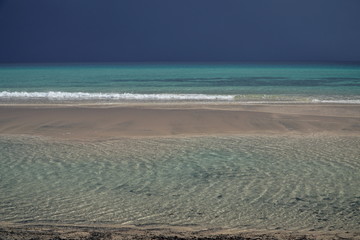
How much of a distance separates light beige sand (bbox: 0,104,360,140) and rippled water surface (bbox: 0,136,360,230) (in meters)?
1.63

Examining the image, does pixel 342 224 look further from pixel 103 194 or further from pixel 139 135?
pixel 139 135

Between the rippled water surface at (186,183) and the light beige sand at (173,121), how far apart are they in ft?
5.35

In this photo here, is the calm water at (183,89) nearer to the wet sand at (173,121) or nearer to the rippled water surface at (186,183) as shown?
the wet sand at (173,121)

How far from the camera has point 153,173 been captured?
24.8ft

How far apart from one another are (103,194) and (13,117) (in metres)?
10.6

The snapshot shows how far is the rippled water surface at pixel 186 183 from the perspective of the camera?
17.7ft

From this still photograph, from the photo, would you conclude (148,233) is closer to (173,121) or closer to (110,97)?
Answer: (173,121)

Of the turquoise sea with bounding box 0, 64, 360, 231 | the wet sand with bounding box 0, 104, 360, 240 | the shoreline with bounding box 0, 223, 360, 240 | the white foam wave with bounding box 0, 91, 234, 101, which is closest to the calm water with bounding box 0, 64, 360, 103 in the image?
the white foam wave with bounding box 0, 91, 234, 101

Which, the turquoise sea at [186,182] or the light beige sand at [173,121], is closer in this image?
the turquoise sea at [186,182]

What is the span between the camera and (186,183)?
694 cm

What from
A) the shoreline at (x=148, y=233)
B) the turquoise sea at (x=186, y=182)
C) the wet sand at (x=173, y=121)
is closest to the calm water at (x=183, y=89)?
the wet sand at (x=173, y=121)

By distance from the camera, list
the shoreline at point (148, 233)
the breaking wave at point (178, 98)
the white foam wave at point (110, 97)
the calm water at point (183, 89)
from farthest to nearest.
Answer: the calm water at point (183, 89) → the white foam wave at point (110, 97) → the breaking wave at point (178, 98) → the shoreline at point (148, 233)

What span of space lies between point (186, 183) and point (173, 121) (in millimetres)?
7448

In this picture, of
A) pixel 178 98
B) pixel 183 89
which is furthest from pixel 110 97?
pixel 183 89
